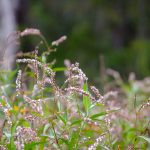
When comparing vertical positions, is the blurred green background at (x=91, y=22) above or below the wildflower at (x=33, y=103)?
above

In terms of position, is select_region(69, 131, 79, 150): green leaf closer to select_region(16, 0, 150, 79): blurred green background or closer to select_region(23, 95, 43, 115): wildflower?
select_region(23, 95, 43, 115): wildflower

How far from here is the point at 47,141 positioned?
2299 millimetres

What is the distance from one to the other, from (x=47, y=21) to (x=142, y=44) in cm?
1082

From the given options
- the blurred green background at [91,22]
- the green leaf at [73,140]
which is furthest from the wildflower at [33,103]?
the blurred green background at [91,22]

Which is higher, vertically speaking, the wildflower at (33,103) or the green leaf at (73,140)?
the wildflower at (33,103)

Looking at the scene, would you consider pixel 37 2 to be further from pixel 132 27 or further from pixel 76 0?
pixel 132 27

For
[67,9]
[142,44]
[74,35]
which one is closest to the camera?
[142,44]

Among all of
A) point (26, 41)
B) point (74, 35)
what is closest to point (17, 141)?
point (74, 35)

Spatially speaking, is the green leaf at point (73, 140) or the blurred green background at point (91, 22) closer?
the green leaf at point (73, 140)

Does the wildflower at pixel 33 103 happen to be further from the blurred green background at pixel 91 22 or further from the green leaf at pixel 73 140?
the blurred green background at pixel 91 22

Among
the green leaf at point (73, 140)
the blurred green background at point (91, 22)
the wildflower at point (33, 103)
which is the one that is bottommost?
the green leaf at point (73, 140)

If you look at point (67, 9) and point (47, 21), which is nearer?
point (47, 21)

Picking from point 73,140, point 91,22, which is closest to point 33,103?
point 73,140

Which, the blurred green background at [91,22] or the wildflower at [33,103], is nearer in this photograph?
the wildflower at [33,103]
